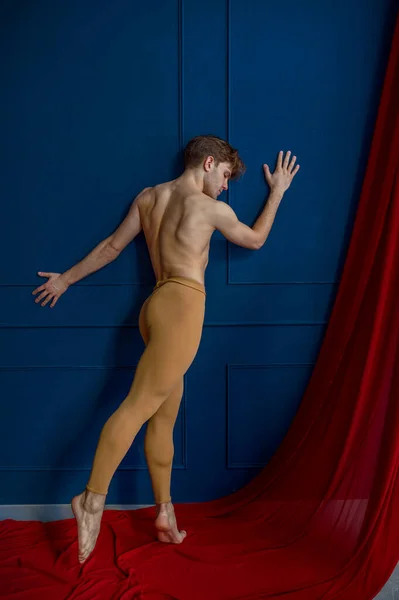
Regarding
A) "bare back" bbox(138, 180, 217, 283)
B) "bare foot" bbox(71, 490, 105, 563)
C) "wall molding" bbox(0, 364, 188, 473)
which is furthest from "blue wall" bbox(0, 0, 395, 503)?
"bare foot" bbox(71, 490, 105, 563)

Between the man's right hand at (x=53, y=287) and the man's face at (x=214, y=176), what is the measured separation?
0.76 metres

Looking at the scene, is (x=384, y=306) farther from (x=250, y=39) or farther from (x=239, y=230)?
(x=250, y=39)

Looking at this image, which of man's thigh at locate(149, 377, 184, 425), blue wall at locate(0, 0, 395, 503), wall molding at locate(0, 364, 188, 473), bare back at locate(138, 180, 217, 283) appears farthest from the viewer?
wall molding at locate(0, 364, 188, 473)

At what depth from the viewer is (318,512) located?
7.56ft

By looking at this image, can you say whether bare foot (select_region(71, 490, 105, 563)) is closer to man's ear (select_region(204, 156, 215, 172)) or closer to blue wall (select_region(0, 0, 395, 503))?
blue wall (select_region(0, 0, 395, 503))

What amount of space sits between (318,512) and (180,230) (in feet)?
4.25

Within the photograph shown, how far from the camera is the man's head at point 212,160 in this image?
2.34 meters

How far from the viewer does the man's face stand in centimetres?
234

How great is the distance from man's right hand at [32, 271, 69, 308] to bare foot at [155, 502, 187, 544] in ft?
3.35

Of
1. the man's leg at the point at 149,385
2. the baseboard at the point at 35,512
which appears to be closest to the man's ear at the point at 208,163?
the man's leg at the point at 149,385

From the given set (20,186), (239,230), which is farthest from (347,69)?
(20,186)

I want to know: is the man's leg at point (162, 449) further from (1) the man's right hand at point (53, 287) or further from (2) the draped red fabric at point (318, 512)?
(1) the man's right hand at point (53, 287)

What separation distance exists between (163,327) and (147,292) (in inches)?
16.0

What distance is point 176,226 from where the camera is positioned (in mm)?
2246
